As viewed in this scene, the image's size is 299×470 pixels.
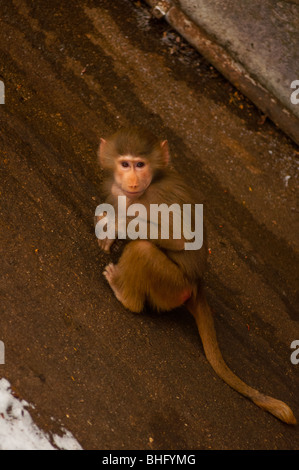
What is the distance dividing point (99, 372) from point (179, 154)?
2579mm

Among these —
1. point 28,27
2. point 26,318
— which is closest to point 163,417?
point 26,318

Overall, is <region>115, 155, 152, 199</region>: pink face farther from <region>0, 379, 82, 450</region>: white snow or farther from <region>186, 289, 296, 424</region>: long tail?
<region>0, 379, 82, 450</region>: white snow

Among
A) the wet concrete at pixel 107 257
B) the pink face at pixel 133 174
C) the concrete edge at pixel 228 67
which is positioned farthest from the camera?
the concrete edge at pixel 228 67

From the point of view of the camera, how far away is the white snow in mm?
2670

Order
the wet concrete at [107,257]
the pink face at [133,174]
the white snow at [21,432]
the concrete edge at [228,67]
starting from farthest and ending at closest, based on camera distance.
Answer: the concrete edge at [228,67], the pink face at [133,174], the wet concrete at [107,257], the white snow at [21,432]

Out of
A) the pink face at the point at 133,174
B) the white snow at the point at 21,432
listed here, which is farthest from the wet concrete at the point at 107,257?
the pink face at the point at 133,174

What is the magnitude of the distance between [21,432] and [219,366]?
51.6 inches

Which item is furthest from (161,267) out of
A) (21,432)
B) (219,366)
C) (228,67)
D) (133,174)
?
(228,67)

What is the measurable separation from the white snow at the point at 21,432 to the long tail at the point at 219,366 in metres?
1.08

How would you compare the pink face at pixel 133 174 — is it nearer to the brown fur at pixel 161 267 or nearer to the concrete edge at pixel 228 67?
the brown fur at pixel 161 267

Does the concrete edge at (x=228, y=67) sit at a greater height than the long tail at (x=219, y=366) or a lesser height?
greater

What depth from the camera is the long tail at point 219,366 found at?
3377mm

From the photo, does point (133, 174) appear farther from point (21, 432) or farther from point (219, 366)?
point (21, 432)
